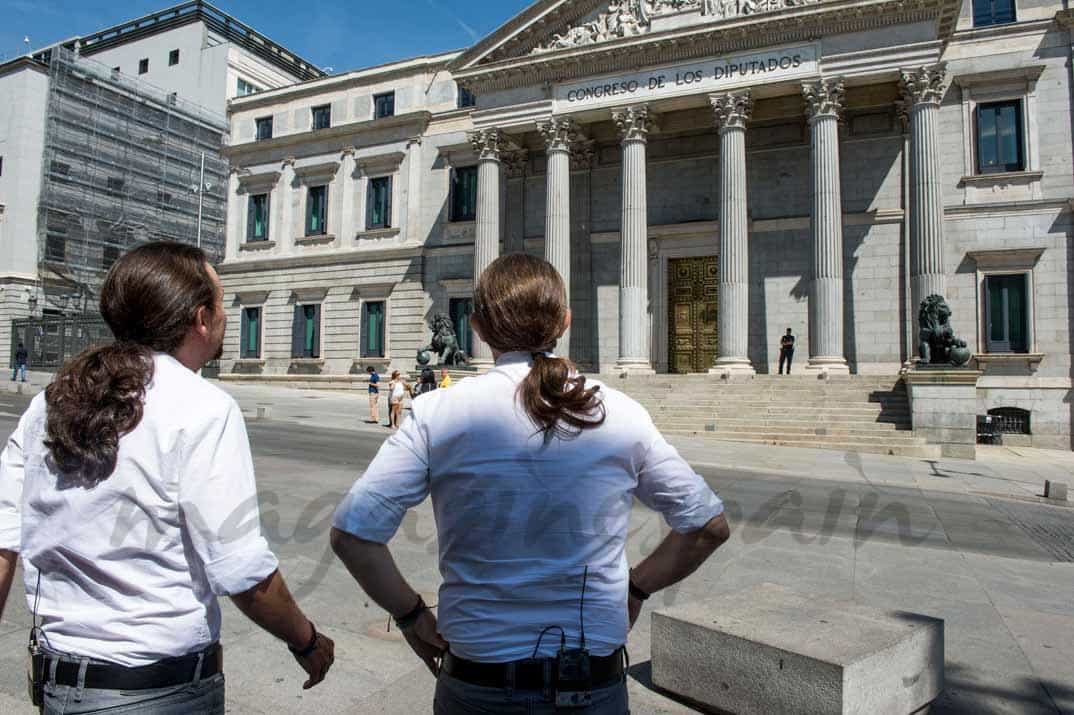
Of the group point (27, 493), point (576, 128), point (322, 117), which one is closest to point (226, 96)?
point (322, 117)

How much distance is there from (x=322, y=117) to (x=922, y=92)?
2747 cm

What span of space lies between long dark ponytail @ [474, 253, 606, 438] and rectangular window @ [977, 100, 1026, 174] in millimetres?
27573

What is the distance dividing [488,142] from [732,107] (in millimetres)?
9382

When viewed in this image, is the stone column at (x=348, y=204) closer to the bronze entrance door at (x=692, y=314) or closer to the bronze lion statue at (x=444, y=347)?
the bronze lion statue at (x=444, y=347)

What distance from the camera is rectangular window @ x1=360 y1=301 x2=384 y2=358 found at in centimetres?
3497

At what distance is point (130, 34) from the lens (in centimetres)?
5669

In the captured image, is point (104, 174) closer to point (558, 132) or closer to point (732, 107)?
Result: point (558, 132)

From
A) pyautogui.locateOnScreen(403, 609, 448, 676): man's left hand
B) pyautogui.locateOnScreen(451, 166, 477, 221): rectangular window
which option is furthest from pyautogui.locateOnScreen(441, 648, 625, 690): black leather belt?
pyautogui.locateOnScreen(451, 166, 477, 221): rectangular window

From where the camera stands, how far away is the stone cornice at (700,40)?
898 inches

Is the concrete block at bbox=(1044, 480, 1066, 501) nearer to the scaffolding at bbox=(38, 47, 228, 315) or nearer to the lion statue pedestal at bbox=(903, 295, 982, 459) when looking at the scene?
the lion statue pedestal at bbox=(903, 295, 982, 459)

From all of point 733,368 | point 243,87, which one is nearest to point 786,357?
point 733,368

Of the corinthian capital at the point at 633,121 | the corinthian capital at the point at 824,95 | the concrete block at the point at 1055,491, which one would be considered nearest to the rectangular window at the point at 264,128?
the corinthian capital at the point at 633,121

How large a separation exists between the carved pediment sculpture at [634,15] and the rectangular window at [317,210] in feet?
47.5

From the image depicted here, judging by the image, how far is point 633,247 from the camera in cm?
2584
